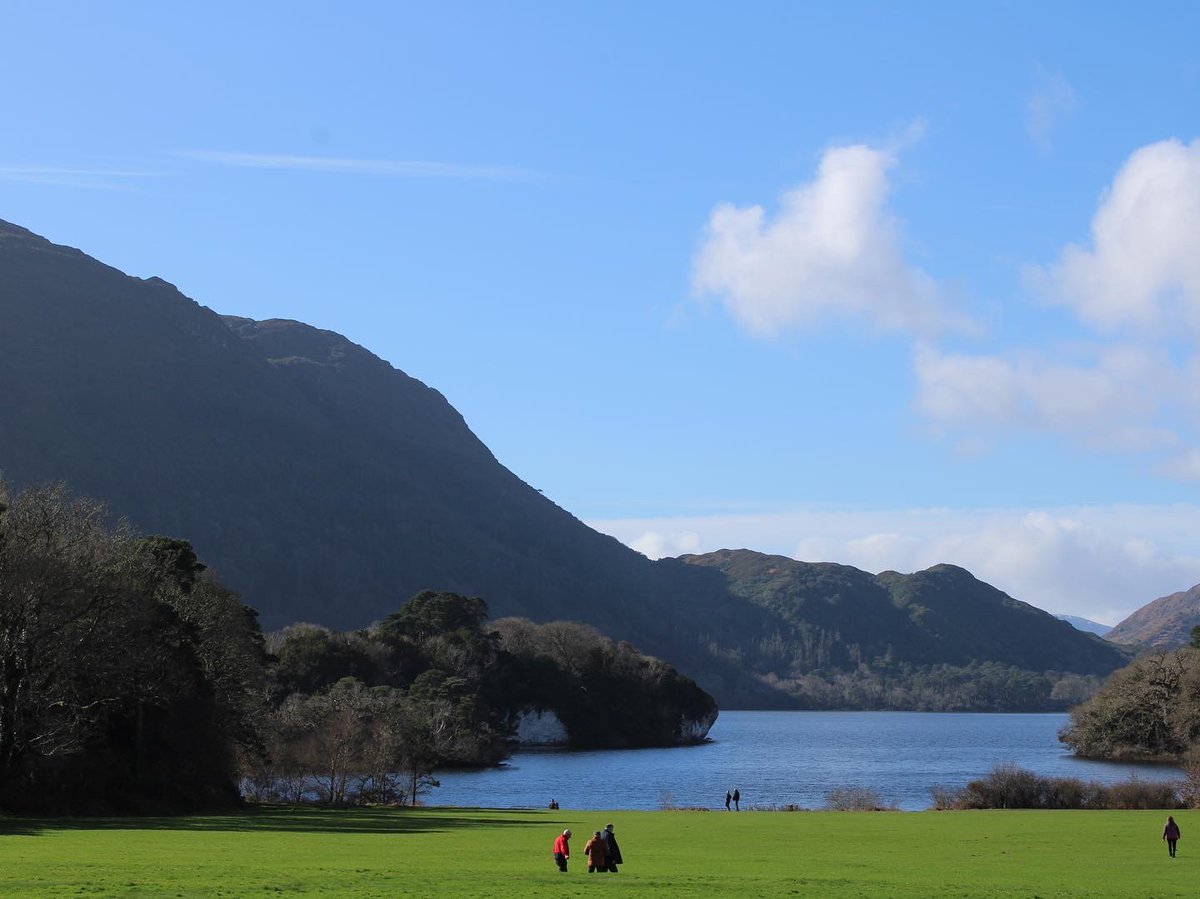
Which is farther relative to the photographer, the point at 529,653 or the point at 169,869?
the point at 529,653

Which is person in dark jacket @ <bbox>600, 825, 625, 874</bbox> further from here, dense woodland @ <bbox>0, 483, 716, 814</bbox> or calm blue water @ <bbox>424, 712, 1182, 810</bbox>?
calm blue water @ <bbox>424, 712, 1182, 810</bbox>

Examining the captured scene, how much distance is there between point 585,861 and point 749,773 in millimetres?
78596

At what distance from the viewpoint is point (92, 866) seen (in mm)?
28359

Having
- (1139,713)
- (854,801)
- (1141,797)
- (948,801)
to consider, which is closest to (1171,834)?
(1141,797)

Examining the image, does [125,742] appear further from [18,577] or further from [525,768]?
[525,768]

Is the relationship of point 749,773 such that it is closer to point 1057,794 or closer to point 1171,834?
point 1057,794

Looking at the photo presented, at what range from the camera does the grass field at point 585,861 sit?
2694 cm

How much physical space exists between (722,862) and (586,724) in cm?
13481

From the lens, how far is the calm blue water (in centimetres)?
8381

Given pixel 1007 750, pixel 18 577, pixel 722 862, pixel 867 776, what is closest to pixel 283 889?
pixel 722 862

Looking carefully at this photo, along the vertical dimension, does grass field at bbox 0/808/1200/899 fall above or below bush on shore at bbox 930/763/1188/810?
above

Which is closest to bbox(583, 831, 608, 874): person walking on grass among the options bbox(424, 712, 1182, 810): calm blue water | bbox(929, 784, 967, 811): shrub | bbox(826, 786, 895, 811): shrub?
bbox(826, 786, 895, 811): shrub

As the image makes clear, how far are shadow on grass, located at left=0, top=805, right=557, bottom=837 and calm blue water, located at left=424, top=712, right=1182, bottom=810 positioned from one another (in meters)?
16.4

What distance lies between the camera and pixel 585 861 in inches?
1389
